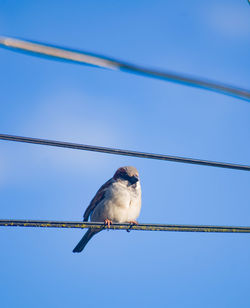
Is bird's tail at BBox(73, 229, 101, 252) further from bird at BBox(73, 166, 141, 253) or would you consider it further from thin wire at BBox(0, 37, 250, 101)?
thin wire at BBox(0, 37, 250, 101)

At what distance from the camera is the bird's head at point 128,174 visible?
256 inches

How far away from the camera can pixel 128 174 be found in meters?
6.55

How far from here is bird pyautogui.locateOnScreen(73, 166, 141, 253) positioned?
6070 mm

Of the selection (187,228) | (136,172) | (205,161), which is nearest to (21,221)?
(187,228)

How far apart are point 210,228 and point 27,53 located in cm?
277

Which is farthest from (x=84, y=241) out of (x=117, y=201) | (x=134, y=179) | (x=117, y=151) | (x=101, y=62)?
(x=101, y=62)

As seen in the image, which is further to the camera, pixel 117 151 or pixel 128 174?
pixel 128 174

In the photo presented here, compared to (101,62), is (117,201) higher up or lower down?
lower down

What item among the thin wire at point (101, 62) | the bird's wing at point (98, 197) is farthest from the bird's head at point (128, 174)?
the thin wire at point (101, 62)

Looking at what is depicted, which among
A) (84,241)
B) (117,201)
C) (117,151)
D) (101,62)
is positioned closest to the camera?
(101,62)

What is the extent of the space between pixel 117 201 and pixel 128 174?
2.15ft

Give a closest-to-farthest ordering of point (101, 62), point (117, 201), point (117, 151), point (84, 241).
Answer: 1. point (101, 62)
2. point (117, 151)
3. point (117, 201)
4. point (84, 241)

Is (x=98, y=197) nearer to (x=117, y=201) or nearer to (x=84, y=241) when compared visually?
(x=117, y=201)

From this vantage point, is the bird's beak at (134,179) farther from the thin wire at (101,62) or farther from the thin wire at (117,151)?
the thin wire at (101,62)
